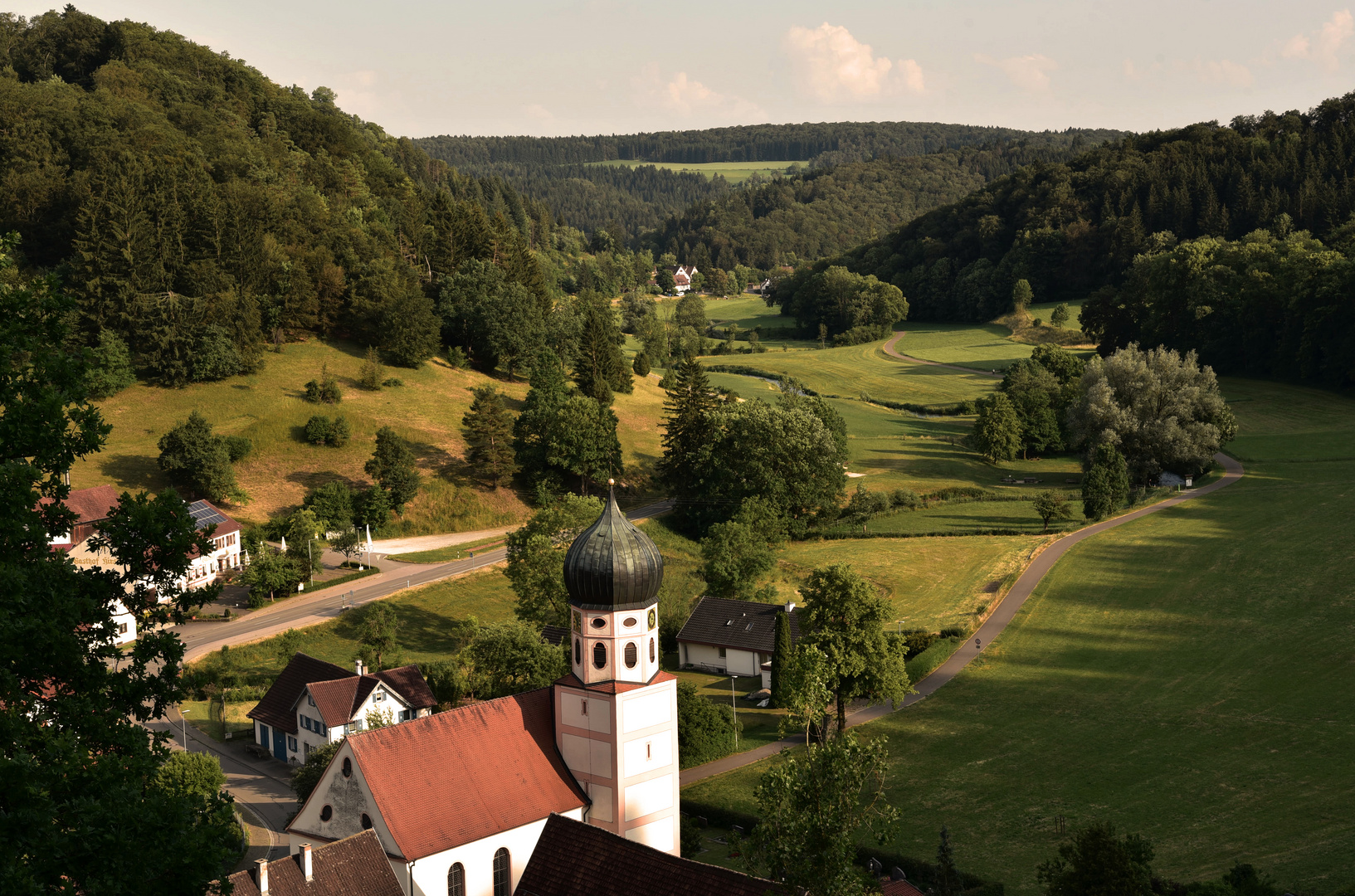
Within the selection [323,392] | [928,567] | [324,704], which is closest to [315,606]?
[324,704]

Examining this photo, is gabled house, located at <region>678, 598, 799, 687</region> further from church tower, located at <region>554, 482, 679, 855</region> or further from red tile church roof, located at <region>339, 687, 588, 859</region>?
red tile church roof, located at <region>339, 687, 588, 859</region>

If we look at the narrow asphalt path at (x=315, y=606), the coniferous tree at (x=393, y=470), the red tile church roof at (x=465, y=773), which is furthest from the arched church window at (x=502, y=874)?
the coniferous tree at (x=393, y=470)

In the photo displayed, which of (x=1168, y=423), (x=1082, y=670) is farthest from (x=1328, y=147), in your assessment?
(x=1082, y=670)

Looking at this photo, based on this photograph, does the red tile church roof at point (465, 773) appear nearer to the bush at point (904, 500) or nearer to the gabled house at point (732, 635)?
the gabled house at point (732, 635)

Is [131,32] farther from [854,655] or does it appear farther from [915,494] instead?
[854,655]

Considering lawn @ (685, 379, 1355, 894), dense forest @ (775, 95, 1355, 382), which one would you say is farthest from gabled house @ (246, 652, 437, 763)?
dense forest @ (775, 95, 1355, 382)

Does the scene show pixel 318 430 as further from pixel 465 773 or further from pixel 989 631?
pixel 465 773
